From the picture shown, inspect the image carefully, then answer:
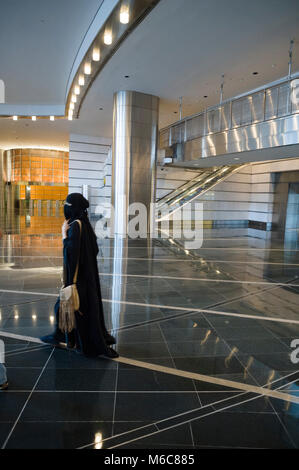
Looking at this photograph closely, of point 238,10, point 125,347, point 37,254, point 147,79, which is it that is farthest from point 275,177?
point 125,347

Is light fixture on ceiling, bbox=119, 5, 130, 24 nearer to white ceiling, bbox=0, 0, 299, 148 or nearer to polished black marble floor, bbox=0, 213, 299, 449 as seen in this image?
white ceiling, bbox=0, 0, 299, 148

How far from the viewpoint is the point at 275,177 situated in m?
20.5

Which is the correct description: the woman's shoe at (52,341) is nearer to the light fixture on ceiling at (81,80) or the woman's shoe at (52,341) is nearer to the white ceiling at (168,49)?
the white ceiling at (168,49)

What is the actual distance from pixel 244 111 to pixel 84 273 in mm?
9947

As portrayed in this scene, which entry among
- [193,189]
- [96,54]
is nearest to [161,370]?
[96,54]

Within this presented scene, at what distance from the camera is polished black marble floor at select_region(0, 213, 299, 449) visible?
2.48m

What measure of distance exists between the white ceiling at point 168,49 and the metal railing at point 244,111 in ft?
2.60

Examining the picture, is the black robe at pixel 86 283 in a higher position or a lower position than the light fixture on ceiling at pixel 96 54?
lower

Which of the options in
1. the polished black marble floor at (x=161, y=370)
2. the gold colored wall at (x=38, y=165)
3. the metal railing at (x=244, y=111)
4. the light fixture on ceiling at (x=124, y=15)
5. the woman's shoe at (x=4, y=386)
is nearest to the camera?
the polished black marble floor at (x=161, y=370)

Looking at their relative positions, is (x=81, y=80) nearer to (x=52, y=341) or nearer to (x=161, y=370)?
(x=52, y=341)

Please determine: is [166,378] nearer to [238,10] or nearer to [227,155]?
[238,10]

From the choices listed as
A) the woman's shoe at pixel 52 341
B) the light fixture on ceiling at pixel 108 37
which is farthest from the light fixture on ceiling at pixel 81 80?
the woman's shoe at pixel 52 341

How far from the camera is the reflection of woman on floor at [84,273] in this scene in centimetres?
347

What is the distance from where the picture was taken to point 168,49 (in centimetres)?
941
